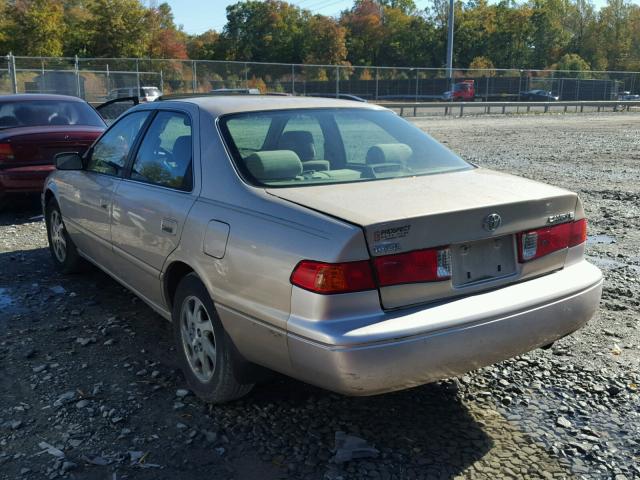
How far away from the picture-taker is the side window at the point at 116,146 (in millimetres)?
4641

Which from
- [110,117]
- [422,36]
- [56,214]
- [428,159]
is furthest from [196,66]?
[422,36]

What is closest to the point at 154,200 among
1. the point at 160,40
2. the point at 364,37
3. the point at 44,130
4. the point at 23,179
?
the point at 23,179

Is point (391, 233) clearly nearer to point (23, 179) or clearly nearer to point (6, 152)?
point (23, 179)

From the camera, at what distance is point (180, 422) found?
3395mm

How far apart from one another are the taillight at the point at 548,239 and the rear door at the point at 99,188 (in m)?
2.70

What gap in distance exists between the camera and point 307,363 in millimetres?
2820

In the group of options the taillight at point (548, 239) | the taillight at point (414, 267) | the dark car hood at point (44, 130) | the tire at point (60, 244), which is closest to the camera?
the taillight at point (414, 267)

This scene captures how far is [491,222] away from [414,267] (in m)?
0.48

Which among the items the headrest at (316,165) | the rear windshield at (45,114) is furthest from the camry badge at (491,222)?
the rear windshield at (45,114)

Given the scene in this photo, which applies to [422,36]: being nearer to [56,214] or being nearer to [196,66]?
[196,66]

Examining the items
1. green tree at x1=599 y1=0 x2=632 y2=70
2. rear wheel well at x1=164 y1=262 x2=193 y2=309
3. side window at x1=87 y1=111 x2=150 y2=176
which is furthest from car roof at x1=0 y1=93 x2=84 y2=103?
green tree at x1=599 y1=0 x2=632 y2=70

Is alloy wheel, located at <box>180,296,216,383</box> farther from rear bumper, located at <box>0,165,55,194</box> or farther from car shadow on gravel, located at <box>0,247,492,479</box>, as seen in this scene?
rear bumper, located at <box>0,165,55,194</box>

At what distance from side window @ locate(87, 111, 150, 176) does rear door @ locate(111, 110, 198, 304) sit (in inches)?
9.6

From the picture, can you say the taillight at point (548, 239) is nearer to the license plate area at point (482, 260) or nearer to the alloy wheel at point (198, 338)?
the license plate area at point (482, 260)
